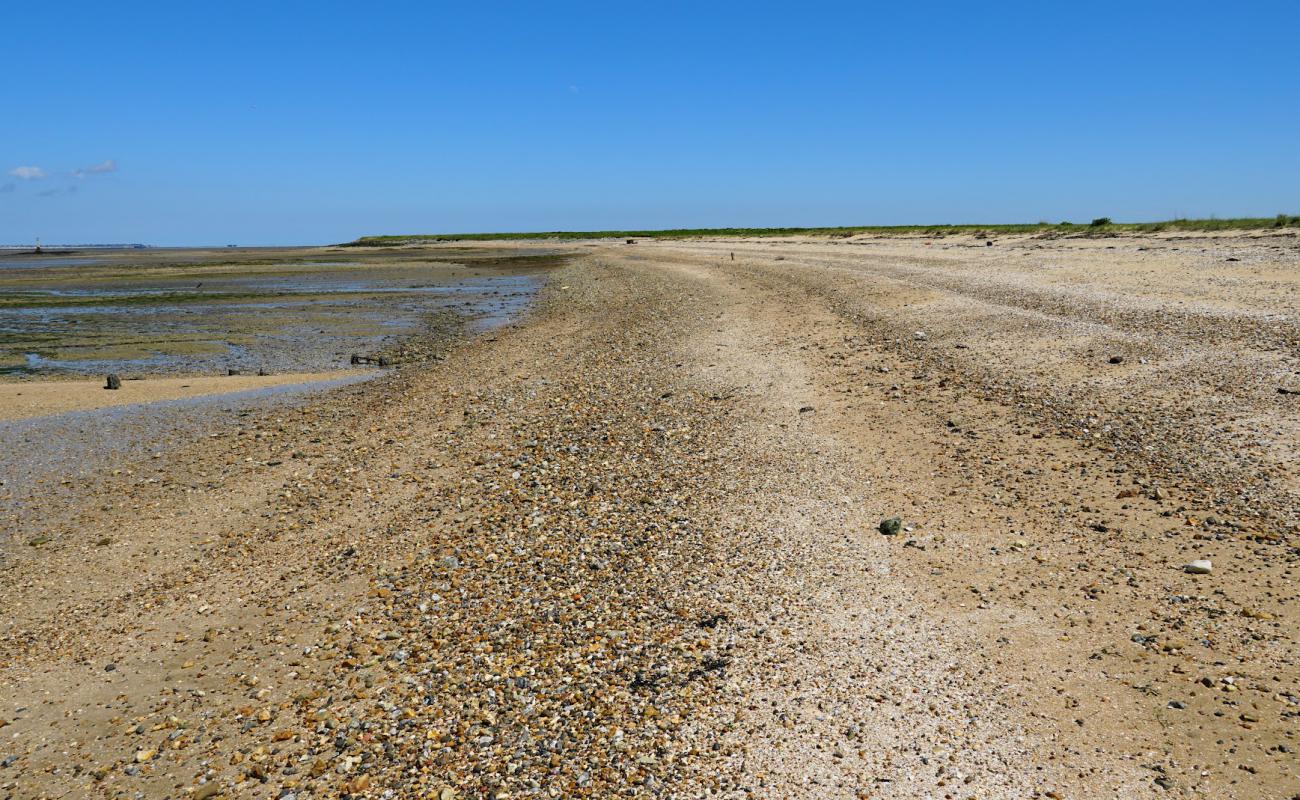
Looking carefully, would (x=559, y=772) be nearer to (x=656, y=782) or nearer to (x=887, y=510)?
(x=656, y=782)

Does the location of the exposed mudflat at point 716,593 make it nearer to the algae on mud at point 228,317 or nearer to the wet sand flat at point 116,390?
the wet sand flat at point 116,390

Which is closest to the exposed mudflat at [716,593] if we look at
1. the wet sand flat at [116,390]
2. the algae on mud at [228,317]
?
the wet sand flat at [116,390]

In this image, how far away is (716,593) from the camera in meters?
6.15

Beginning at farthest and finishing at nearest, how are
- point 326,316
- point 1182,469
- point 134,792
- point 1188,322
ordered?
point 326,316 < point 1188,322 < point 1182,469 < point 134,792

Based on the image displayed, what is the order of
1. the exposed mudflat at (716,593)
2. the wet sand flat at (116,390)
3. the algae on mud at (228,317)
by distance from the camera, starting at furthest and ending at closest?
the algae on mud at (228,317), the wet sand flat at (116,390), the exposed mudflat at (716,593)

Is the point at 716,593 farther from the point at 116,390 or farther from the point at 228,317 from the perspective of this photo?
the point at 228,317

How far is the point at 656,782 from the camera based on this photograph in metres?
4.22

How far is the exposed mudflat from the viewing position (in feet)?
14.6

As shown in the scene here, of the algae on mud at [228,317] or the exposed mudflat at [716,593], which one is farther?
the algae on mud at [228,317]

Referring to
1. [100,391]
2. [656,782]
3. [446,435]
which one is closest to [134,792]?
[656,782]

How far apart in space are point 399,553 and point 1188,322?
12.2 m

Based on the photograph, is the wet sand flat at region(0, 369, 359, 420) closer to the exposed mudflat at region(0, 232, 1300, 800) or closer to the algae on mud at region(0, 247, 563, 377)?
the algae on mud at region(0, 247, 563, 377)

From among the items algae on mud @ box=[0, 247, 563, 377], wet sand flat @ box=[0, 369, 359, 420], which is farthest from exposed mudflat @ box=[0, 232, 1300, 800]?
algae on mud @ box=[0, 247, 563, 377]

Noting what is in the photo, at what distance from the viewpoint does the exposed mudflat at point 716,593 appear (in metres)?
4.45
